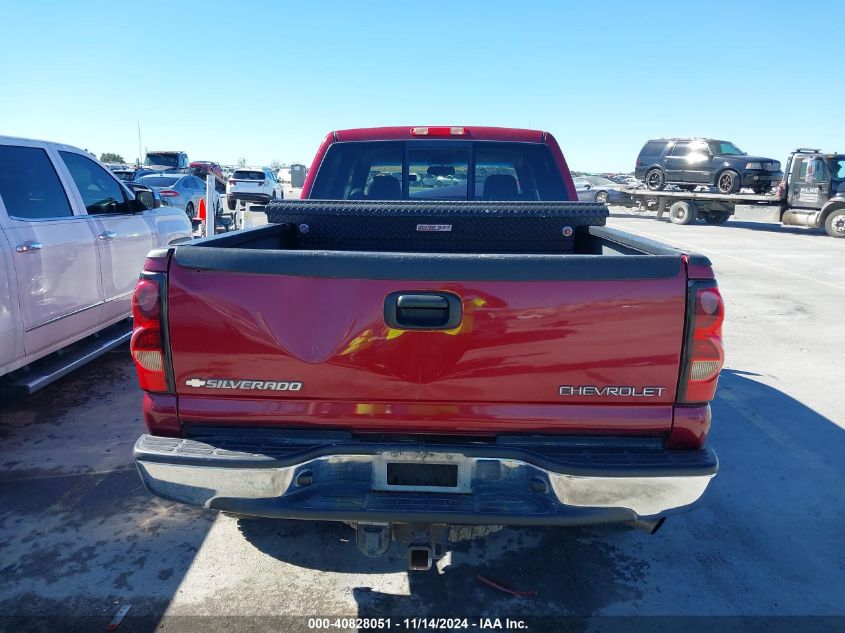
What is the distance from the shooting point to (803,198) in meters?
20.4

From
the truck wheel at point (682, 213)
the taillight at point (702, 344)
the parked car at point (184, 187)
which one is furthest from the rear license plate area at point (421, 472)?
the truck wheel at point (682, 213)

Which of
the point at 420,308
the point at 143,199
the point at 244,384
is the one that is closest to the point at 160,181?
the point at 143,199

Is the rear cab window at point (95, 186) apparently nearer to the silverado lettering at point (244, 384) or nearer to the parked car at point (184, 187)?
the silverado lettering at point (244, 384)

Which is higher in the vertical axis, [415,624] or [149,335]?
[149,335]

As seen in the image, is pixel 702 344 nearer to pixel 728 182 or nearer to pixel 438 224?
pixel 438 224

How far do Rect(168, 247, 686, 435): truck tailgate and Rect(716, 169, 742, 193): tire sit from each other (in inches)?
953

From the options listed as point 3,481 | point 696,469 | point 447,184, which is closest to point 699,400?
point 696,469

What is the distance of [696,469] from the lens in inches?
88.4

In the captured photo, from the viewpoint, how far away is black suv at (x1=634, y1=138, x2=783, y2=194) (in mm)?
22812

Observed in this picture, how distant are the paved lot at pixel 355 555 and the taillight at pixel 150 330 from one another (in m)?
1.13

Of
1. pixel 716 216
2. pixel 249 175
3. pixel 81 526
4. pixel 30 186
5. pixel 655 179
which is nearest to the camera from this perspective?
pixel 81 526

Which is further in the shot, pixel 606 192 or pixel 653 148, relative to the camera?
pixel 606 192

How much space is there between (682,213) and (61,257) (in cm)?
2443

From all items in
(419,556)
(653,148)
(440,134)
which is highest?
(653,148)
